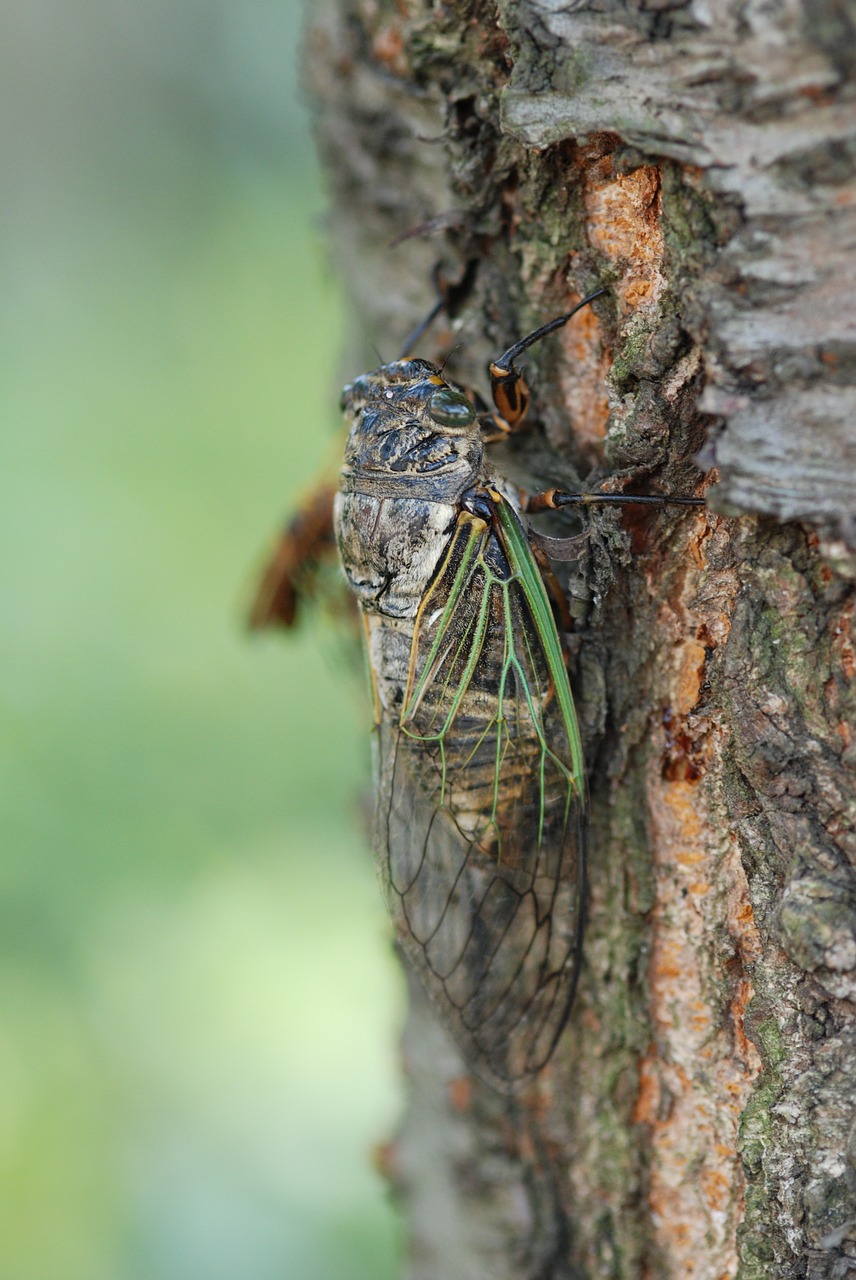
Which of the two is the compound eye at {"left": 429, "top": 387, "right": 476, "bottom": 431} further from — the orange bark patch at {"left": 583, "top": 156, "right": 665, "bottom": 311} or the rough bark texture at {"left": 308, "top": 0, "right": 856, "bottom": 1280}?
the orange bark patch at {"left": 583, "top": 156, "right": 665, "bottom": 311}

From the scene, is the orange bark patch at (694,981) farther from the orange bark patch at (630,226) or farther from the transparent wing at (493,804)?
the orange bark patch at (630,226)

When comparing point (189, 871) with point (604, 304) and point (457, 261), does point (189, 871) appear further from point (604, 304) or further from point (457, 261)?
point (604, 304)

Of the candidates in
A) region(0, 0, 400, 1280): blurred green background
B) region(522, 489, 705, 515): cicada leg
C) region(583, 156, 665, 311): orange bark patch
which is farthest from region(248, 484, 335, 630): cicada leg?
region(583, 156, 665, 311): orange bark patch

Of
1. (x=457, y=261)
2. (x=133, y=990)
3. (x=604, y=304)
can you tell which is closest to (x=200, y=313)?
(x=133, y=990)

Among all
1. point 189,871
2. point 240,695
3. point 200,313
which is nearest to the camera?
point 189,871

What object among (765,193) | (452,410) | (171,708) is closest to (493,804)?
(452,410)

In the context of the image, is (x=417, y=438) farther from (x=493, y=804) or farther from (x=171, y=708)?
(x=171, y=708)
